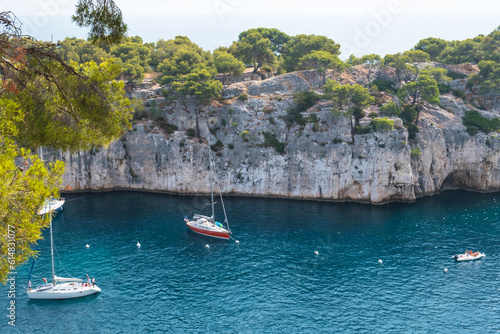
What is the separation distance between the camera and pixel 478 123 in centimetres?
7712

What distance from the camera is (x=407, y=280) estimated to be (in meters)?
47.2

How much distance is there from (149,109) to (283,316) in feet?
171

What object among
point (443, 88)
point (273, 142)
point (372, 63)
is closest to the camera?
point (273, 142)

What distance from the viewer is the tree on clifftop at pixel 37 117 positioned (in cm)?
1399

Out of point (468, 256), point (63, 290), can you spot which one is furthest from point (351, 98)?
point (63, 290)

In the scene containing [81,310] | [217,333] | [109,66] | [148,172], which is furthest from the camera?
[148,172]

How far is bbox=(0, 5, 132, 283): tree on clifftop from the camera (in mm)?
13992

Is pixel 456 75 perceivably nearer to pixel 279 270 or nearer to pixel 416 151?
pixel 416 151

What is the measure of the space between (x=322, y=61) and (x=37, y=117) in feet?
236

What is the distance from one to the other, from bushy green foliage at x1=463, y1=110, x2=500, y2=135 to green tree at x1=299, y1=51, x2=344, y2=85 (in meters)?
25.3

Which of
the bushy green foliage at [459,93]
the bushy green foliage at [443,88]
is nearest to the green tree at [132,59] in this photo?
the bushy green foliage at [443,88]

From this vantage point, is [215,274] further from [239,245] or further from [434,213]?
[434,213]

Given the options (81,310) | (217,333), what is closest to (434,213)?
(217,333)

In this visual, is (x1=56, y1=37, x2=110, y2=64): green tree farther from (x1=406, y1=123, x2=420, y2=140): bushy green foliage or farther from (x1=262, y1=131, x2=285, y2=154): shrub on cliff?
(x1=406, y1=123, x2=420, y2=140): bushy green foliage
